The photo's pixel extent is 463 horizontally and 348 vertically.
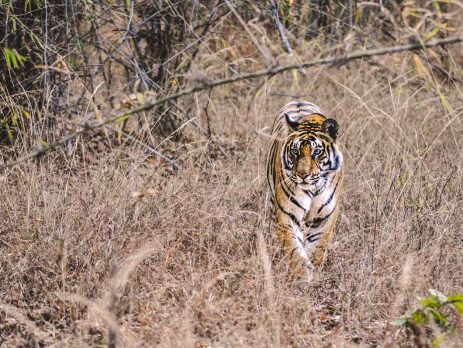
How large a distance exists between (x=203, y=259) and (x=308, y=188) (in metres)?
0.78

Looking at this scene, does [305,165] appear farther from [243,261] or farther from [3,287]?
[3,287]

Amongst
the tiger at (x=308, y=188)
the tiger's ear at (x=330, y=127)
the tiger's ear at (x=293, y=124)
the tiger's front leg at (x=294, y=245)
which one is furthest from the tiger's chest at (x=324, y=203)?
the tiger's ear at (x=293, y=124)

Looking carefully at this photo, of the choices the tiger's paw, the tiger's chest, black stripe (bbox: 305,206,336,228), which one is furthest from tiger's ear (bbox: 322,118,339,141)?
the tiger's paw

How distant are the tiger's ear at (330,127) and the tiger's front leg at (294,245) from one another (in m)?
0.55

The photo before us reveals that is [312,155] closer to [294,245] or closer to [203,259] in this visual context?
[294,245]

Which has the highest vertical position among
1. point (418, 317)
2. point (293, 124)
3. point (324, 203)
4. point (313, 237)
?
point (293, 124)

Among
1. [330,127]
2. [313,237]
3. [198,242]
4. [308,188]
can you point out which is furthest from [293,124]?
[198,242]

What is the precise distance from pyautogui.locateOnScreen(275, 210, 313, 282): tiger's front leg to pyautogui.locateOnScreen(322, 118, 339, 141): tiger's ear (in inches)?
21.7

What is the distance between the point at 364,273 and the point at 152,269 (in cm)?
110

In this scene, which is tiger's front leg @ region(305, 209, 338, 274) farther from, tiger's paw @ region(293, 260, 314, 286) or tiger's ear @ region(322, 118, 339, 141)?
tiger's ear @ region(322, 118, 339, 141)

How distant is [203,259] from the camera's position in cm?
436

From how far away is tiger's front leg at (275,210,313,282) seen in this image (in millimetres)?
4262

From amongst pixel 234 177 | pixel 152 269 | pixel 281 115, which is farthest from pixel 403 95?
pixel 152 269

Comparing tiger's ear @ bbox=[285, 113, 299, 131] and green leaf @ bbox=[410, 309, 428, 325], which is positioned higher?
tiger's ear @ bbox=[285, 113, 299, 131]
